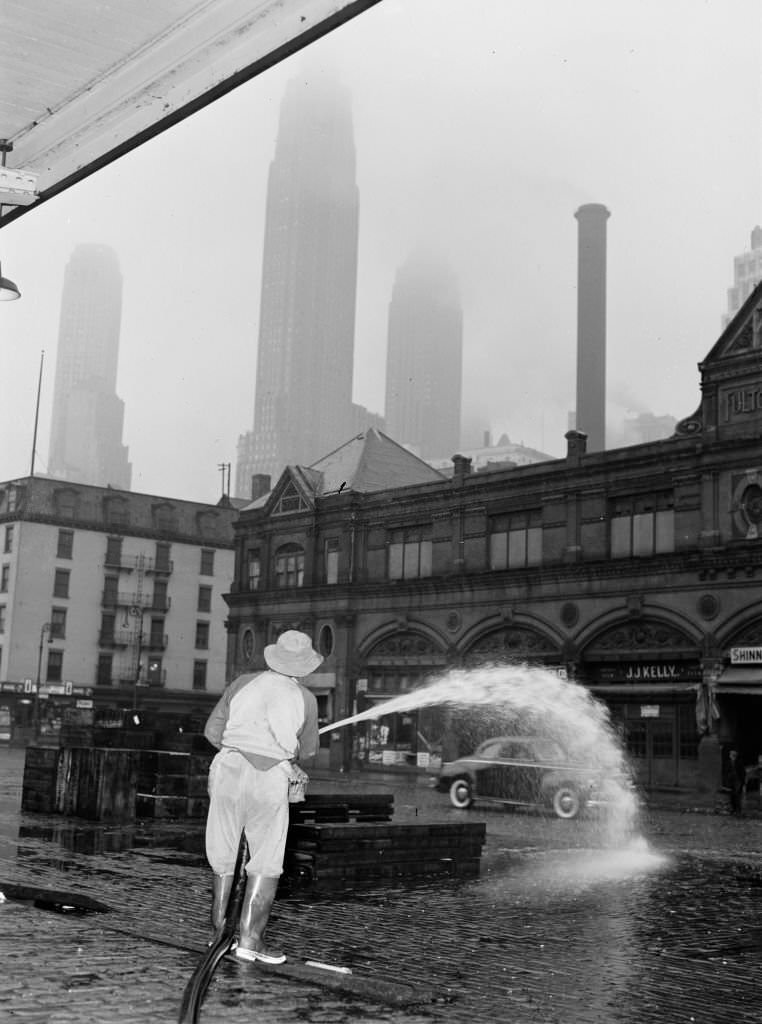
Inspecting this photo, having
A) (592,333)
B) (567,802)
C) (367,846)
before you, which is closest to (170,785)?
(367,846)

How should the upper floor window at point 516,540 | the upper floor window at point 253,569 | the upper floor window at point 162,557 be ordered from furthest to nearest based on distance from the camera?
the upper floor window at point 162,557
the upper floor window at point 253,569
the upper floor window at point 516,540

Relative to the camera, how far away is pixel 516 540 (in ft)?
139

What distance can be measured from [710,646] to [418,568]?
44.3 feet

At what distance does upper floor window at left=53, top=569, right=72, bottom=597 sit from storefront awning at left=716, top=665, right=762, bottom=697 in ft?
158

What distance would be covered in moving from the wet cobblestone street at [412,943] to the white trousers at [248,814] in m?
0.63

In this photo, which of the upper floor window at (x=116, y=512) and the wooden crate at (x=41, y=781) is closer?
the wooden crate at (x=41, y=781)

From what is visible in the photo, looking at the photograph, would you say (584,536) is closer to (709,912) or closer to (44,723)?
(709,912)

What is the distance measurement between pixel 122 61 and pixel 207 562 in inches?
2875

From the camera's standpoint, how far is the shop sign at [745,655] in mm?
33906

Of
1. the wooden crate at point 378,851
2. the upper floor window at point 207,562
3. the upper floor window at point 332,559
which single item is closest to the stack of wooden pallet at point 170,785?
the wooden crate at point 378,851

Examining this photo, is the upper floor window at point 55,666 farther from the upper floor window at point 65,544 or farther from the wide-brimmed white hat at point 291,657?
the wide-brimmed white hat at point 291,657

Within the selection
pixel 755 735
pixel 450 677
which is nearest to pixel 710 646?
pixel 755 735

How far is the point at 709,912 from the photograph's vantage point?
36.4 feet

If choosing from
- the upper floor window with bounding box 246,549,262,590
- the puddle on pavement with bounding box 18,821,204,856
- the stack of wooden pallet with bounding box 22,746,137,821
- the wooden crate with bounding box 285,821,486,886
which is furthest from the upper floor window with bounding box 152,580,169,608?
the wooden crate with bounding box 285,821,486,886
